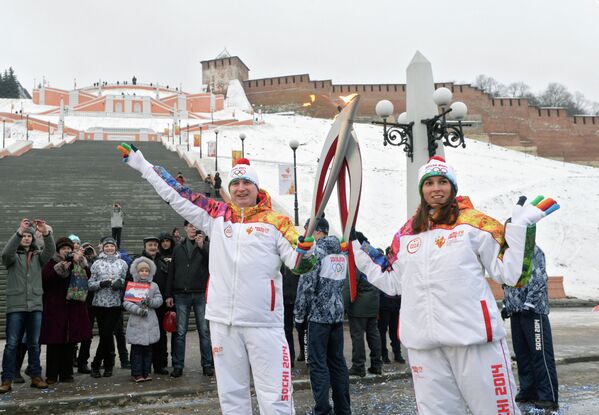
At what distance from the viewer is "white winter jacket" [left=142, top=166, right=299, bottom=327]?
349 centimetres

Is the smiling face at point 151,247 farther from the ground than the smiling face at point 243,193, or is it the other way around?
the smiling face at point 243,193

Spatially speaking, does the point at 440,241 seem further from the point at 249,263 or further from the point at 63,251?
the point at 63,251

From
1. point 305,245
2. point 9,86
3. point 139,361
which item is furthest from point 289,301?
point 9,86

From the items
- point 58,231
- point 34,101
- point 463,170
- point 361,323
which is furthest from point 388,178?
point 34,101

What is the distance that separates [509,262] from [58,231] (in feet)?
41.7

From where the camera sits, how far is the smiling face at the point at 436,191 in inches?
124

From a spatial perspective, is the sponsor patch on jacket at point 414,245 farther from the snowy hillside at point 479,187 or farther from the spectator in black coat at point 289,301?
the snowy hillside at point 479,187

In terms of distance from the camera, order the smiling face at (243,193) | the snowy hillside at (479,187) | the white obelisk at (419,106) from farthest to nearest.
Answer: the snowy hillside at (479,187)
the white obelisk at (419,106)
the smiling face at (243,193)

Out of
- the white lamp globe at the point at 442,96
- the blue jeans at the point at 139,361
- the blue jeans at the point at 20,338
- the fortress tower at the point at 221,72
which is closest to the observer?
the blue jeans at the point at 20,338

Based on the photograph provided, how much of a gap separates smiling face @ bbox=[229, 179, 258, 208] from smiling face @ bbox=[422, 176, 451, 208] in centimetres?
115

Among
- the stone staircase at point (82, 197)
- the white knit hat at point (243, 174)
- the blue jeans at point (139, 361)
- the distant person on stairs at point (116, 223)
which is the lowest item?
the blue jeans at point (139, 361)

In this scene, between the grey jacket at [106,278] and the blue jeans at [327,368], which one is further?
the grey jacket at [106,278]

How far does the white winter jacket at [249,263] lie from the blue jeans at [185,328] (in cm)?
284

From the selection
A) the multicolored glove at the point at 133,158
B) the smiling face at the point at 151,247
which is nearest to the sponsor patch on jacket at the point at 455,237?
the multicolored glove at the point at 133,158
